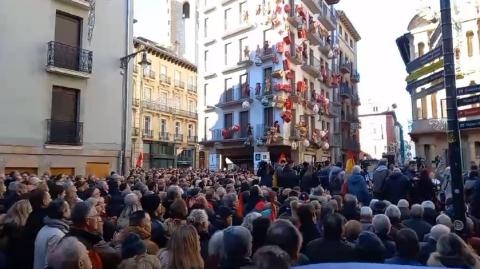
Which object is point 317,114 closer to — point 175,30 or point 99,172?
point 99,172

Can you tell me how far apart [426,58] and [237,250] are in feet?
13.0

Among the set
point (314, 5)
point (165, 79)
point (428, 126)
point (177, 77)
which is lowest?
point (428, 126)

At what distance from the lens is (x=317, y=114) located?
1419 inches

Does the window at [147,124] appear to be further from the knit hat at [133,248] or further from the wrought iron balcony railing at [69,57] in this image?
the knit hat at [133,248]

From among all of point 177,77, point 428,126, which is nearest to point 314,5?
point 428,126

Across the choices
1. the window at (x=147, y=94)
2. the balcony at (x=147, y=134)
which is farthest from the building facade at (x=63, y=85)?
the window at (x=147, y=94)

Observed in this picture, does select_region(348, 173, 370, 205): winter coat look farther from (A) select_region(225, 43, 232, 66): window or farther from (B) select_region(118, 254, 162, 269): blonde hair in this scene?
(A) select_region(225, 43, 232, 66): window

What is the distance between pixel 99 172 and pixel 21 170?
123 inches

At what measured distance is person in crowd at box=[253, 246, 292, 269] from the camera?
9.49 feet

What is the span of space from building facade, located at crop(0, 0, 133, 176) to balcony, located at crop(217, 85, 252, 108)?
15.6 m

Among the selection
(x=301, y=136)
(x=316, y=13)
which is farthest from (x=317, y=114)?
(x=316, y=13)

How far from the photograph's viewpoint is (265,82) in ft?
105

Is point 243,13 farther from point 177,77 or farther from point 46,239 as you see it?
point 46,239

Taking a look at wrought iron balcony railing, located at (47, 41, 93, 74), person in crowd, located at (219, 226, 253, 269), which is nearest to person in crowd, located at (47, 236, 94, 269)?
person in crowd, located at (219, 226, 253, 269)
